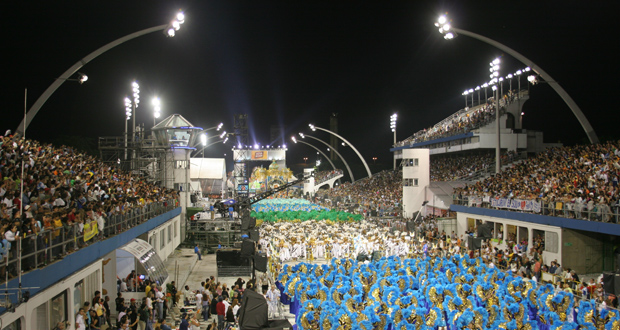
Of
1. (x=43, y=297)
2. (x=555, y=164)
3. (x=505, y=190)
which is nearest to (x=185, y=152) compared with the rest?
(x=505, y=190)

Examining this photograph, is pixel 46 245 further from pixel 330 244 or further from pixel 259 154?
pixel 259 154

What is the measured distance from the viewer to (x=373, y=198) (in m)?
50.6

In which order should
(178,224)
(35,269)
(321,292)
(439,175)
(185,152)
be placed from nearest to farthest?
(35,269)
(321,292)
(178,224)
(185,152)
(439,175)

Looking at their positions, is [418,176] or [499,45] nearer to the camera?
[499,45]

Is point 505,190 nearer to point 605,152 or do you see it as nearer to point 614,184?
point 605,152

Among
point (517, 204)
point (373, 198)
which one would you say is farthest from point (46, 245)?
point (373, 198)

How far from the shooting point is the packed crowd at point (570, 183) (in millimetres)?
19875

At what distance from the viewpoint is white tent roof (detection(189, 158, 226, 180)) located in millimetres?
58938

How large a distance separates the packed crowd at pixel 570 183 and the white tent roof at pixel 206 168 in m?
35.8

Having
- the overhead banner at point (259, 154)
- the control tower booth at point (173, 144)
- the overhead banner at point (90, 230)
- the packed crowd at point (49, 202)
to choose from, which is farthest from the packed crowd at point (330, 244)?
the overhead banner at point (259, 154)

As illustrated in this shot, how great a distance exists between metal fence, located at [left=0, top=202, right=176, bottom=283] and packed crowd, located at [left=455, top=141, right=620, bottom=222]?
17.4 metres

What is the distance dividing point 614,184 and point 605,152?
14.3 feet

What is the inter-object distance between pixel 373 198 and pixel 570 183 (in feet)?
93.4

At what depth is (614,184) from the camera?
66.2ft
